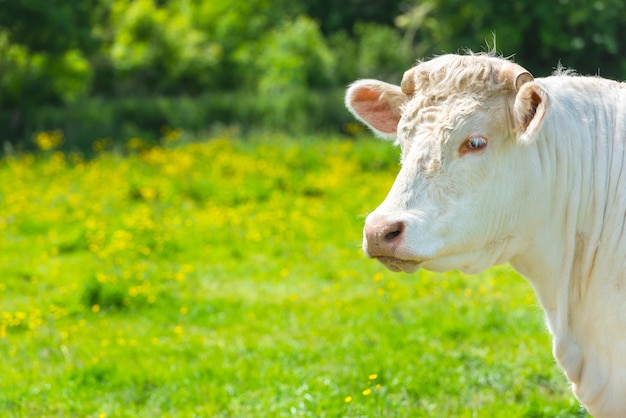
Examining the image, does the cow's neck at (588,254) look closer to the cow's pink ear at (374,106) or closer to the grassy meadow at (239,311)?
the cow's pink ear at (374,106)

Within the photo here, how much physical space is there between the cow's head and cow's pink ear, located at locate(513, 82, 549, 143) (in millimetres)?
11

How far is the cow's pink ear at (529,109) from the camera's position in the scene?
119 inches

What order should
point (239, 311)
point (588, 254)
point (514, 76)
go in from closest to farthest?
1. point (514, 76)
2. point (588, 254)
3. point (239, 311)

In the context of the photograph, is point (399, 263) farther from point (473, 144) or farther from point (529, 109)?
point (529, 109)

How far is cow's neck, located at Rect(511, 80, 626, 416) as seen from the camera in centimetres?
334

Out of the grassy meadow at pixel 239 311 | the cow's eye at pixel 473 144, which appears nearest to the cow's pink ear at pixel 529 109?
the cow's eye at pixel 473 144

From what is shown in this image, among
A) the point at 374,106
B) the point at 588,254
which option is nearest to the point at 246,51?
the point at 374,106

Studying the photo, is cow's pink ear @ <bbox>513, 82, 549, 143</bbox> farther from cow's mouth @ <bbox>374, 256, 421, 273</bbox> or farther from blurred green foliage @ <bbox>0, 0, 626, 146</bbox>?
blurred green foliage @ <bbox>0, 0, 626, 146</bbox>

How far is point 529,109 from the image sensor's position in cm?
313

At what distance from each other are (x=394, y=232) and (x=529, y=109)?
65 centimetres

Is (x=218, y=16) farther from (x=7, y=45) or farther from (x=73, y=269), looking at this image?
(x=73, y=269)

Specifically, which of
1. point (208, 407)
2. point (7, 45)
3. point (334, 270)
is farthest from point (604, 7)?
point (7, 45)

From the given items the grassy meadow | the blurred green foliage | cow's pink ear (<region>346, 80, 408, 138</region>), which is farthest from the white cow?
the blurred green foliage

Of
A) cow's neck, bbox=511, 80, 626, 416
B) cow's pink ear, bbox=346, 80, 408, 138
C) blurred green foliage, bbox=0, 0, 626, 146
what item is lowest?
blurred green foliage, bbox=0, 0, 626, 146
